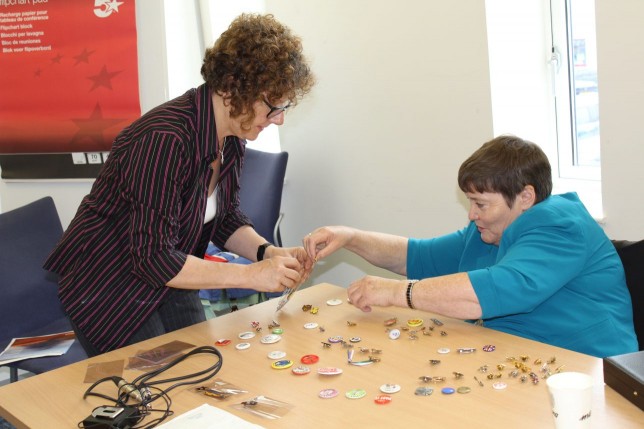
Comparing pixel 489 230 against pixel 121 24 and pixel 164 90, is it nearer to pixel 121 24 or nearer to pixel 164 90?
pixel 164 90

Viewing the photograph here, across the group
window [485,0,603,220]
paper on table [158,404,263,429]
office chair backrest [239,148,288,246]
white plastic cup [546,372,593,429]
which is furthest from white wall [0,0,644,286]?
paper on table [158,404,263,429]

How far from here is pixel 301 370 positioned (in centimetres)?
187

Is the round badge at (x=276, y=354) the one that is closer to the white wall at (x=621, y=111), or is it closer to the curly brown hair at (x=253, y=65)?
the curly brown hair at (x=253, y=65)

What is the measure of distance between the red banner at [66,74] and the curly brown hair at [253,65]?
8.44 feet

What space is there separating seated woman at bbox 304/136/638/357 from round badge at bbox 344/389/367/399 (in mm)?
391

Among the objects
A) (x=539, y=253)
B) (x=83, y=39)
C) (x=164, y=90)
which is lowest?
(x=539, y=253)

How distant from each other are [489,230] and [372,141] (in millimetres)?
1746

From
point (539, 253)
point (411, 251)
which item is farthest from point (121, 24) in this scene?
point (539, 253)

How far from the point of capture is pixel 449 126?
138 inches

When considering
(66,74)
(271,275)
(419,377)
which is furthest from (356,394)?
(66,74)

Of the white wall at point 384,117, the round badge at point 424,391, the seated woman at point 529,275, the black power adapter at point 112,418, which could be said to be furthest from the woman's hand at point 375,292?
the white wall at point 384,117

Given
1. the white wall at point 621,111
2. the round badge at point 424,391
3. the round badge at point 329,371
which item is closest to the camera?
the round badge at point 424,391

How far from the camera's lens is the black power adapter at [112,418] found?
5.33 feet

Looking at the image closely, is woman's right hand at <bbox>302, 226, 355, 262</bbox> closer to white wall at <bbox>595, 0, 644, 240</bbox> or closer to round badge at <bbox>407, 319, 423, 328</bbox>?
round badge at <bbox>407, 319, 423, 328</bbox>
